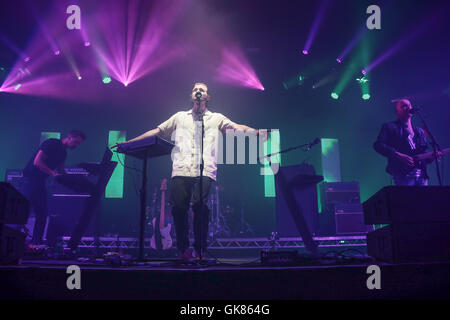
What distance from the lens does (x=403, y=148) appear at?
17.1 feet

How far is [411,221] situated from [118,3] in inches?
287

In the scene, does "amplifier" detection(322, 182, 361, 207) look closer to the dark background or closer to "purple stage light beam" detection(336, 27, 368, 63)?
the dark background

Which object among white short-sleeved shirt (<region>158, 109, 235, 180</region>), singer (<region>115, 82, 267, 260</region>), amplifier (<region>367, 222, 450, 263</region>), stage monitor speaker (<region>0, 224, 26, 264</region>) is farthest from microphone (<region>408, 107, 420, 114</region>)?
stage monitor speaker (<region>0, 224, 26, 264</region>)

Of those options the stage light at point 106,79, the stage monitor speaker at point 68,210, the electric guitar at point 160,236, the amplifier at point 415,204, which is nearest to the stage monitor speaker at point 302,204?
the electric guitar at point 160,236

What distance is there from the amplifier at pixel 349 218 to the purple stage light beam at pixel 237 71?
4.58 metres

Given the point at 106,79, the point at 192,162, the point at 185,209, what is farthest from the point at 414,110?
the point at 106,79

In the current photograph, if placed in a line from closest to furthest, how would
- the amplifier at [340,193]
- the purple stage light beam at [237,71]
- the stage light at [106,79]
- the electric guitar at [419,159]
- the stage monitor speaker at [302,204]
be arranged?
the electric guitar at [419,159], the stage monitor speaker at [302,204], the amplifier at [340,193], the purple stage light beam at [237,71], the stage light at [106,79]

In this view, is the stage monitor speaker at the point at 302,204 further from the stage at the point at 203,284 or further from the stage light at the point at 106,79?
the stage light at the point at 106,79

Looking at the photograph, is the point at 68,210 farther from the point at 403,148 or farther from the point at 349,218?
the point at 403,148

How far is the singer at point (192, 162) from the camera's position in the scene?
406cm

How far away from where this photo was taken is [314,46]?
9.08m

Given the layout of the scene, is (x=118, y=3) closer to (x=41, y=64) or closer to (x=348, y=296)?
(x=41, y=64)

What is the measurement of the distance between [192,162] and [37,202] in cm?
385

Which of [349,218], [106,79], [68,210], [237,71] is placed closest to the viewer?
[68,210]
